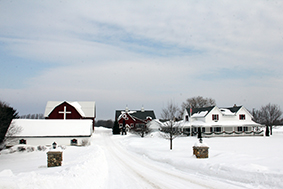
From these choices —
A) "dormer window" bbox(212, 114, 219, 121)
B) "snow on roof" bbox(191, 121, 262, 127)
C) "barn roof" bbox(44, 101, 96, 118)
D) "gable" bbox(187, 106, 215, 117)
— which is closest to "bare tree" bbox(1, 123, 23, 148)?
"barn roof" bbox(44, 101, 96, 118)

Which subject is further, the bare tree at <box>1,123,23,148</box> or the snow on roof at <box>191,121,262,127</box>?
the snow on roof at <box>191,121,262,127</box>

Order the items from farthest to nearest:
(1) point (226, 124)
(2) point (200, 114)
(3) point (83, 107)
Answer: (3) point (83, 107) → (2) point (200, 114) → (1) point (226, 124)

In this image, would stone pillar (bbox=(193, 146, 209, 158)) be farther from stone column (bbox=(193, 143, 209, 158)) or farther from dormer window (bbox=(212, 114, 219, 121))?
dormer window (bbox=(212, 114, 219, 121))

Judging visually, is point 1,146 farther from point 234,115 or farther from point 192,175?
point 234,115

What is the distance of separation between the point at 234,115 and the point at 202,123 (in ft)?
27.5

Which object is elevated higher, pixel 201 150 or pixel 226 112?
pixel 226 112

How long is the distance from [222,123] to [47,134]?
36600mm

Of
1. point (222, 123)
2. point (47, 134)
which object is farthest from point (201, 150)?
point (222, 123)

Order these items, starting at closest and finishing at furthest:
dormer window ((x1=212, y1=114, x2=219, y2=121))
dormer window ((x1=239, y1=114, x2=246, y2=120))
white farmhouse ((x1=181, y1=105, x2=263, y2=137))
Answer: white farmhouse ((x1=181, y1=105, x2=263, y2=137)), dormer window ((x1=212, y1=114, x2=219, y2=121)), dormer window ((x1=239, y1=114, x2=246, y2=120))

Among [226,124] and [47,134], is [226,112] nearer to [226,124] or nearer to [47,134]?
[226,124]

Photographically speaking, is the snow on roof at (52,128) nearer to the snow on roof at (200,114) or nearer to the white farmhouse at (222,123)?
the white farmhouse at (222,123)

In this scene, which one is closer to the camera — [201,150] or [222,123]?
[201,150]

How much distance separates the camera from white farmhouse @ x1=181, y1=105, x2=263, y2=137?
52.0 meters

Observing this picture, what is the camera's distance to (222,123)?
53188 mm
